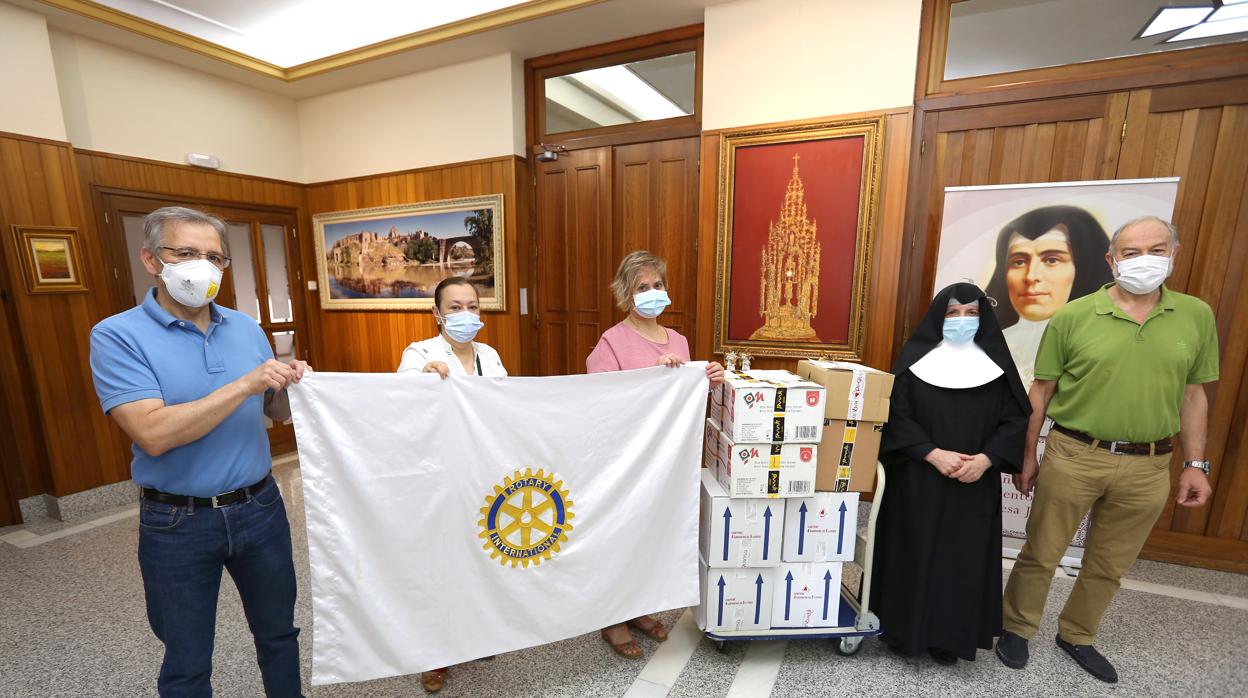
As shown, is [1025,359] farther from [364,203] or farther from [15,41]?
[15,41]

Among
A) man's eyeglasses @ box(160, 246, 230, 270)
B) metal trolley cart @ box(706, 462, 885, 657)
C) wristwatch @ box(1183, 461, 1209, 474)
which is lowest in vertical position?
metal trolley cart @ box(706, 462, 885, 657)

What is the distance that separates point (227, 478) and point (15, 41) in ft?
12.1

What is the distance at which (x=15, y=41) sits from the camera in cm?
277

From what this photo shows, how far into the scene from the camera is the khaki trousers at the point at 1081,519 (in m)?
1.68

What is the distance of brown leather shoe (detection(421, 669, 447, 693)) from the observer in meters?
1.71

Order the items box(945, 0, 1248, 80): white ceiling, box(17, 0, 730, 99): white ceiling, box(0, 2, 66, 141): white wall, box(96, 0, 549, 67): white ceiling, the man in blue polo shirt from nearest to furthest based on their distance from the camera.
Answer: the man in blue polo shirt, box(945, 0, 1248, 80): white ceiling, box(0, 2, 66, 141): white wall, box(17, 0, 730, 99): white ceiling, box(96, 0, 549, 67): white ceiling

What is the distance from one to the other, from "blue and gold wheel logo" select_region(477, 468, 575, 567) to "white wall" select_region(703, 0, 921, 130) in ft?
8.44

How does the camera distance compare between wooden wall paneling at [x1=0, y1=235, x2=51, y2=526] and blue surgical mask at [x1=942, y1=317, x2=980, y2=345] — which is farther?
wooden wall paneling at [x1=0, y1=235, x2=51, y2=526]

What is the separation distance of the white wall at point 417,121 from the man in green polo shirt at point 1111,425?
3.53 m

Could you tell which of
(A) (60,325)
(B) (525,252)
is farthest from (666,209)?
(A) (60,325)

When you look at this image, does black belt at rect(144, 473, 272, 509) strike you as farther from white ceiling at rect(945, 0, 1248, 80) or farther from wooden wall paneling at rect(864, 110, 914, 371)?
white ceiling at rect(945, 0, 1248, 80)

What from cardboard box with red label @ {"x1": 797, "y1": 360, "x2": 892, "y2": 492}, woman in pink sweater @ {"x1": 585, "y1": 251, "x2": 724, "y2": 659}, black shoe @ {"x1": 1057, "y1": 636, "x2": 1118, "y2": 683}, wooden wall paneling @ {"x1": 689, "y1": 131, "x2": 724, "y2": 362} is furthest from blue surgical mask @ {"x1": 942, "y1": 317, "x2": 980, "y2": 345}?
wooden wall paneling @ {"x1": 689, "y1": 131, "x2": 724, "y2": 362}

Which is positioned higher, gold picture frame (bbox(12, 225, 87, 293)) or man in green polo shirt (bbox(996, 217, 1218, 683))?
gold picture frame (bbox(12, 225, 87, 293))

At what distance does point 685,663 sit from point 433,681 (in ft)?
3.13
